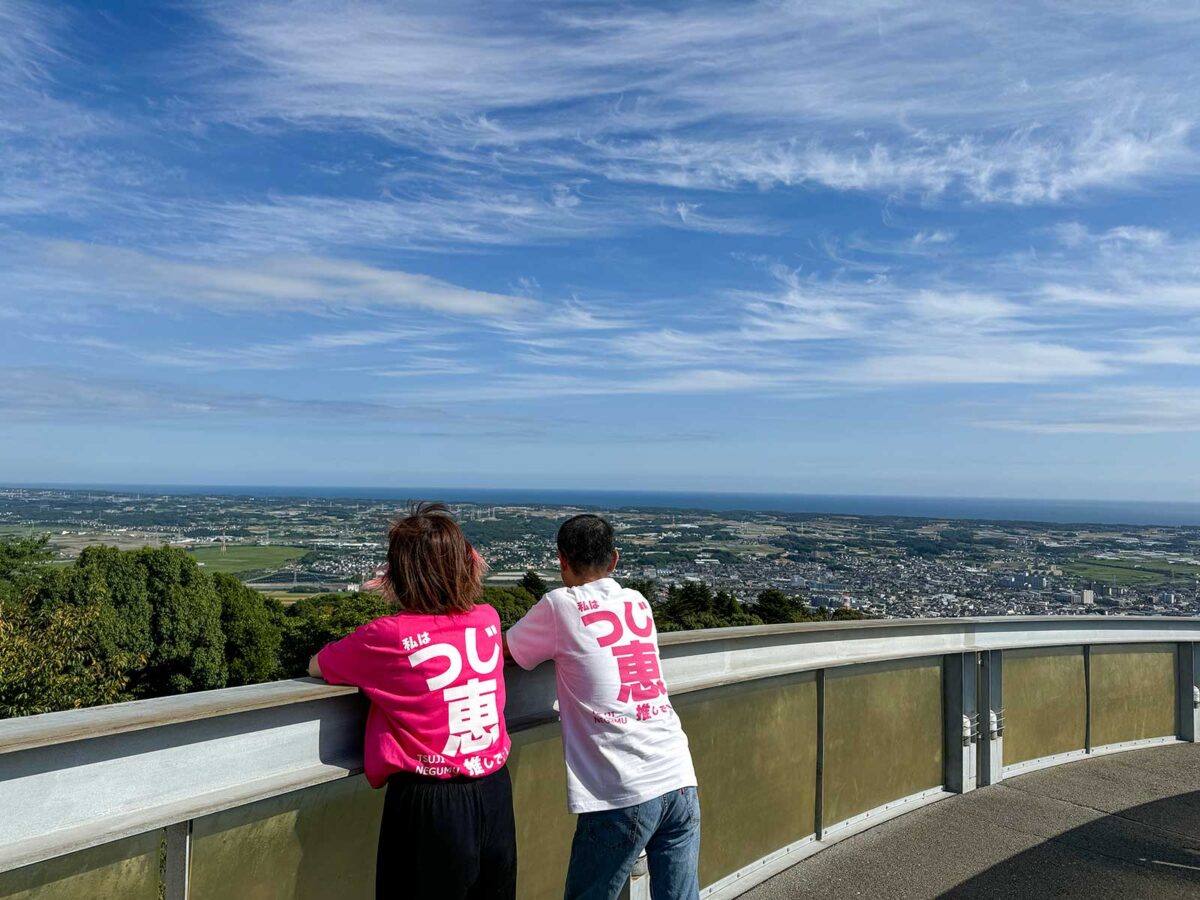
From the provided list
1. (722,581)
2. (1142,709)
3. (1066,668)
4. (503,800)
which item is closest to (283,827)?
(503,800)

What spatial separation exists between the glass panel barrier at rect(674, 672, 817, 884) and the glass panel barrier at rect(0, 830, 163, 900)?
6.40 feet

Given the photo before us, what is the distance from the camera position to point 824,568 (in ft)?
135

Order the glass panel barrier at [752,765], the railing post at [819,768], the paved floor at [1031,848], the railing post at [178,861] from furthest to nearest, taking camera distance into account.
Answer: the railing post at [819,768], the paved floor at [1031,848], the glass panel barrier at [752,765], the railing post at [178,861]

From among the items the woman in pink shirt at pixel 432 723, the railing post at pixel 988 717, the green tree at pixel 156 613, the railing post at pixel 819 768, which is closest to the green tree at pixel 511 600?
the green tree at pixel 156 613

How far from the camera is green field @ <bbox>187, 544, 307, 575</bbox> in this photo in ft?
196

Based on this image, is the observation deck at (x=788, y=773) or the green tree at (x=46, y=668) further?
the green tree at (x=46, y=668)

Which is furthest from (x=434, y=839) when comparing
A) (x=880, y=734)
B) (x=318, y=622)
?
(x=318, y=622)

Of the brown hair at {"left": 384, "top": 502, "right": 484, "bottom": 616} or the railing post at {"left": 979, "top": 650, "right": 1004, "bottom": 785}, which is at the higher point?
the brown hair at {"left": 384, "top": 502, "right": 484, "bottom": 616}

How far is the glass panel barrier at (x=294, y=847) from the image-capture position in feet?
6.94

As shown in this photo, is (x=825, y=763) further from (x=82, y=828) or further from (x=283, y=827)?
(x=82, y=828)

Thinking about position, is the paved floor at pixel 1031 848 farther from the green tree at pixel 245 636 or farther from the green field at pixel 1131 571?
the green tree at pixel 245 636

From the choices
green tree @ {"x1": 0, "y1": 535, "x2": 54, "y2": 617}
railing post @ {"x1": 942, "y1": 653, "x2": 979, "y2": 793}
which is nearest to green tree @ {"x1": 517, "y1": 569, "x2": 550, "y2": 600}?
green tree @ {"x1": 0, "y1": 535, "x2": 54, "y2": 617}

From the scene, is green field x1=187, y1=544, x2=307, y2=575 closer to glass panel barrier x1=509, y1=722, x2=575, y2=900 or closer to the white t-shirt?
glass panel barrier x1=509, y1=722, x2=575, y2=900

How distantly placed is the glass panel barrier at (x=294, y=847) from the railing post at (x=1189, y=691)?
6.09 meters
